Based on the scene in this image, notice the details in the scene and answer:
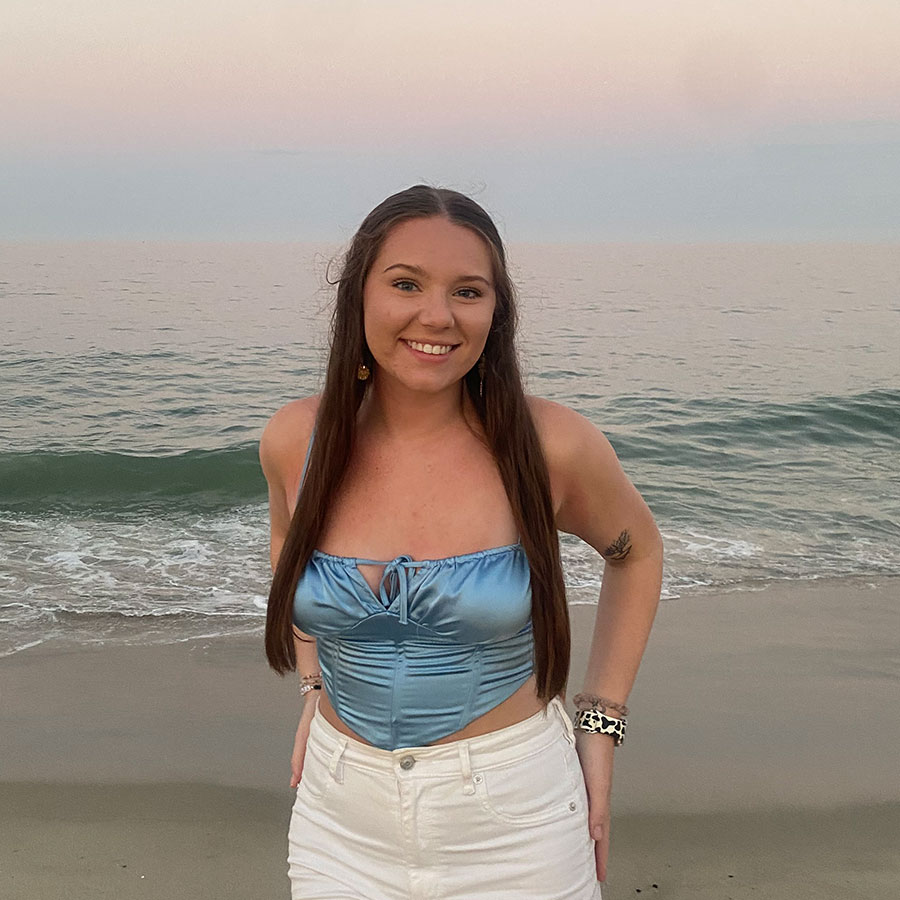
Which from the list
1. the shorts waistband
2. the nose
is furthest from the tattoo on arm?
the nose

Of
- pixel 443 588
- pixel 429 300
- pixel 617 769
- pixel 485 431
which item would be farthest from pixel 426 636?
pixel 617 769

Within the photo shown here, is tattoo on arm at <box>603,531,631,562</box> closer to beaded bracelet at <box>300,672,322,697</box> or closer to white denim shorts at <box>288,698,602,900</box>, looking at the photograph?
white denim shorts at <box>288,698,602,900</box>

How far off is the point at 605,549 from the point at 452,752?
64 cm

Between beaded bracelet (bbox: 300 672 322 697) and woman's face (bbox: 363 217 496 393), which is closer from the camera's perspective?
woman's face (bbox: 363 217 496 393)

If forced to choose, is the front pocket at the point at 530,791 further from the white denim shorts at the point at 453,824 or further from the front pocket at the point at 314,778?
the front pocket at the point at 314,778

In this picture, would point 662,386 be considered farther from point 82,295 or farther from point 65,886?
point 82,295

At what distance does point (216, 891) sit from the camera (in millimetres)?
3658

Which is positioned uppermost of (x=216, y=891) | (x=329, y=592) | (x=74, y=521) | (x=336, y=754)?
(x=329, y=592)

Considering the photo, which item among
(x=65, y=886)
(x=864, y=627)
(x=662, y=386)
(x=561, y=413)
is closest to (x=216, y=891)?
(x=65, y=886)

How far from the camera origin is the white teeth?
2.29 metres

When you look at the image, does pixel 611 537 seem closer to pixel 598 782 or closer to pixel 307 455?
pixel 598 782

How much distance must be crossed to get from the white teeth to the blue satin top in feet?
1.47

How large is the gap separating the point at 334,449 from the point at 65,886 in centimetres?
225

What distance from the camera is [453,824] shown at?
2111mm
